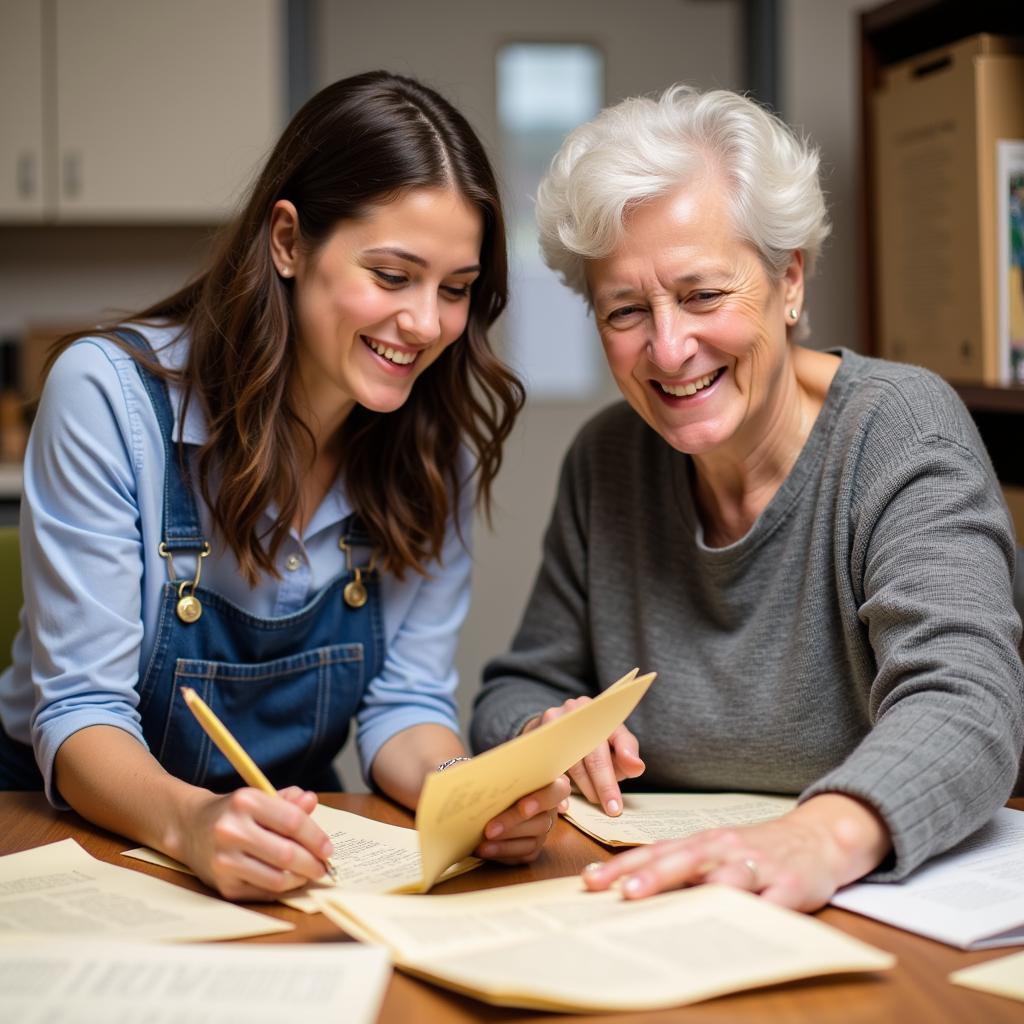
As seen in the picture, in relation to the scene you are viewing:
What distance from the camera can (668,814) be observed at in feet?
3.84

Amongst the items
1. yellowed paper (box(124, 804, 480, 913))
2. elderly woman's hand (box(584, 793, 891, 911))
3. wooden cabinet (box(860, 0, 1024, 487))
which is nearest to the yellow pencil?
yellowed paper (box(124, 804, 480, 913))

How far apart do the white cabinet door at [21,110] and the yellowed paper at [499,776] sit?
2.57 meters

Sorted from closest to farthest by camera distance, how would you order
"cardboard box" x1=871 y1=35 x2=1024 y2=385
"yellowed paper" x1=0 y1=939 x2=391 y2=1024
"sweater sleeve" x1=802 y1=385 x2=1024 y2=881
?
"yellowed paper" x1=0 y1=939 x2=391 y2=1024 → "sweater sleeve" x1=802 y1=385 x2=1024 y2=881 → "cardboard box" x1=871 y1=35 x2=1024 y2=385

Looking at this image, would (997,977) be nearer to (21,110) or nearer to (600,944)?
(600,944)

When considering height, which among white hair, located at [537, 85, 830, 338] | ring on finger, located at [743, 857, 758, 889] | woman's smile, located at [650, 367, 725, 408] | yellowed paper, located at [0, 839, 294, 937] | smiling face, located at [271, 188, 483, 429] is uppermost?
white hair, located at [537, 85, 830, 338]

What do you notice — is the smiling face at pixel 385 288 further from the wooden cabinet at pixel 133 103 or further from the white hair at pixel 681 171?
the wooden cabinet at pixel 133 103

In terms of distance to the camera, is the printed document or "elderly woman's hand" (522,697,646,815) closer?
the printed document

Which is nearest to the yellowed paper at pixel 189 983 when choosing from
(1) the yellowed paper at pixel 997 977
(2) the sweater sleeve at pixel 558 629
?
(1) the yellowed paper at pixel 997 977

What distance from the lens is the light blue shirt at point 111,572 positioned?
120 cm

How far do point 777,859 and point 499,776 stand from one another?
204mm

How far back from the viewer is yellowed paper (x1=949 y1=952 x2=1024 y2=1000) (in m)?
0.76

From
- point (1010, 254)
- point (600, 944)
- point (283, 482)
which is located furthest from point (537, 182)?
point (600, 944)

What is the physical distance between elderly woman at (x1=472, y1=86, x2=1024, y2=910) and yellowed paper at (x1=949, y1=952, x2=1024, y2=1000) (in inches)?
7.6

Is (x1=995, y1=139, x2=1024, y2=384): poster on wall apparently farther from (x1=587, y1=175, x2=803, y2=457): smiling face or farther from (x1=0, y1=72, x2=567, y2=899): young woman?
(x1=0, y1=72, x2=567, y2=899): young woman
